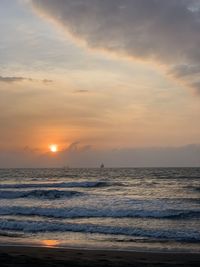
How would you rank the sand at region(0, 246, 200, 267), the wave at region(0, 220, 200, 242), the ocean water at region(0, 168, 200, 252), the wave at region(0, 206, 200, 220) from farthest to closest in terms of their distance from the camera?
the wave at region(0, 206, 200, 220) → the wave at region(0, 220, 200, 242) → the ocean water at region(0, 168, 200, 252) → the sand at region(0, 246, 200, 267)

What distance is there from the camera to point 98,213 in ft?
77.0

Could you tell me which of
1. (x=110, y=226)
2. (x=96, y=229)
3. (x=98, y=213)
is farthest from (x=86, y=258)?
(x=98, y=213)

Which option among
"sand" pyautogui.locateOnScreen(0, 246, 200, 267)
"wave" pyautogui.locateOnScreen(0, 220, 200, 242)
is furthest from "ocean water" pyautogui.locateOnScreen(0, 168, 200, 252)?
"sand" pyautogui.locateOnScreen(0, 246, 200, 267)

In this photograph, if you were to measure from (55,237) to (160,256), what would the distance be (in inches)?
209

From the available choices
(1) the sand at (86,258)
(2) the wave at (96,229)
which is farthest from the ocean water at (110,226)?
(1) the sand at (86,258)

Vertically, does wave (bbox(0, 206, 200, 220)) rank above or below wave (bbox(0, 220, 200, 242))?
above

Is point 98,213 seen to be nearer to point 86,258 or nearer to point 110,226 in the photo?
point 110,226

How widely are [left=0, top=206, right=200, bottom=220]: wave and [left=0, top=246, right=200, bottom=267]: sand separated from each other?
931cm

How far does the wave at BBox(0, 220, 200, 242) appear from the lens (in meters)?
16.4

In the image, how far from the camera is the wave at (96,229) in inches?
645

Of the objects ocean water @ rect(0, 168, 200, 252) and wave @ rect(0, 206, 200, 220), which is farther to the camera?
wave @ rect(0, 206, 200, 220)

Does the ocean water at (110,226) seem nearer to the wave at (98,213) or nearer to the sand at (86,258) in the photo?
the wave at (98,213)

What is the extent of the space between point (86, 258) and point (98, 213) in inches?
463

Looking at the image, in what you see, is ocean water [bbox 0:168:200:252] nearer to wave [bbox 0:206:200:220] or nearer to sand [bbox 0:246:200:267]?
wave [bbox 0:206:200:220]
